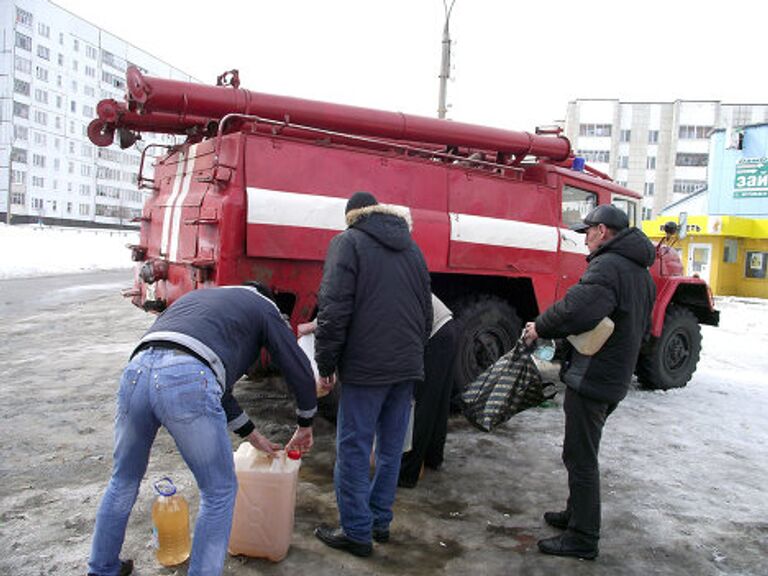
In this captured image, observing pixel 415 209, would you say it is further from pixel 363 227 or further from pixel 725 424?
pixel 725 424

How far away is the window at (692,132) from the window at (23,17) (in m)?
65.8

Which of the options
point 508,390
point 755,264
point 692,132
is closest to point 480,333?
point 508,390

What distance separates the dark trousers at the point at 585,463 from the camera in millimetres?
3281

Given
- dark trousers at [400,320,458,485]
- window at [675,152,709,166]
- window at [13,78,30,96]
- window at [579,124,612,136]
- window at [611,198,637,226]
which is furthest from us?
window at [13,78,30,96]

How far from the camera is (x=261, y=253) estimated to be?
4.42 metres

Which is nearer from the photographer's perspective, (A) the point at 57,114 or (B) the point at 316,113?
(B) the point at 316,113

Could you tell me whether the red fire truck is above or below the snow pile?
above

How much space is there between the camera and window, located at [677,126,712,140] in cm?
5528

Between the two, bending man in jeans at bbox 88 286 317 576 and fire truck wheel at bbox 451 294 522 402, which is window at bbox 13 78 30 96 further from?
bending man in jeans at bbox 88 286 317 576

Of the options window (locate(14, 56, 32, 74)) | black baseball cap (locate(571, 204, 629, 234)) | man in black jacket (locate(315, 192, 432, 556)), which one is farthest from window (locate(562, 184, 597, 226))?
window (locate(14, 56, 32, 74))

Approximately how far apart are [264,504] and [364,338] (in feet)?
3.13

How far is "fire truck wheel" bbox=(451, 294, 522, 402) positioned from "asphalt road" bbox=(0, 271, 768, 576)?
19.3 inches

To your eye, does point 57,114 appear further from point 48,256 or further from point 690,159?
point 690,159

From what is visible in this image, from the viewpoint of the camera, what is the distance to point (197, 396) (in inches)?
92.8
